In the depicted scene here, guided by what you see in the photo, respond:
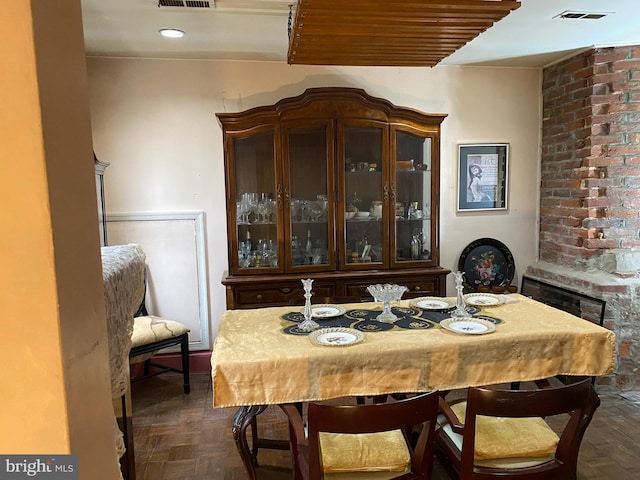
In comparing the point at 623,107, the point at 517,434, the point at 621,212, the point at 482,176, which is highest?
the point at 623,107

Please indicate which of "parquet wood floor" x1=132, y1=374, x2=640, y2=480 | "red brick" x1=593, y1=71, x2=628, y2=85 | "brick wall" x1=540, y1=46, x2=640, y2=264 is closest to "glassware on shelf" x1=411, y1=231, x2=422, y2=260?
"brick wall" x1=540, y1=46, x2=640, y2=264

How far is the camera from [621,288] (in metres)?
3.05

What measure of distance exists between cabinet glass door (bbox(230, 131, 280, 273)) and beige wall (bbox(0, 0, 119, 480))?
2.80 metres

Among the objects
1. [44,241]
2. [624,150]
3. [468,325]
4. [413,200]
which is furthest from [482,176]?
[44,241]

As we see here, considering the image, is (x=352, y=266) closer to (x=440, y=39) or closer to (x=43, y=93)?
(x=440, y=39)

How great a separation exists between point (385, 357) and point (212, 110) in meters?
2.45

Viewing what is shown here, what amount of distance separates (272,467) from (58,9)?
94.6 inches

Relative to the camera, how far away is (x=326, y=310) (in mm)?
2430

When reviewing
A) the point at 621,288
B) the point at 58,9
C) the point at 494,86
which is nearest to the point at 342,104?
the point at 494,86

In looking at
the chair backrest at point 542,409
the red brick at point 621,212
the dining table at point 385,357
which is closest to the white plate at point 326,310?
the dining table at point 385,357

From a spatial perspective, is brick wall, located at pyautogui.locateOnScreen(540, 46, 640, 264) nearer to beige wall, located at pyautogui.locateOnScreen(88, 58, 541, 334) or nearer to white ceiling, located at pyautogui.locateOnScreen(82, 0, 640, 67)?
white ceiling, located at pyautogui.locateOnScreen(82, 0, 640, 67)

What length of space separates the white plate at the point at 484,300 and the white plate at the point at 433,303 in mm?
122

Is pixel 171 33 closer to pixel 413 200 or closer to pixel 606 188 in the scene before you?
pixel 413 200

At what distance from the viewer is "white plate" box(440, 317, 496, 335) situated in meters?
2.01
